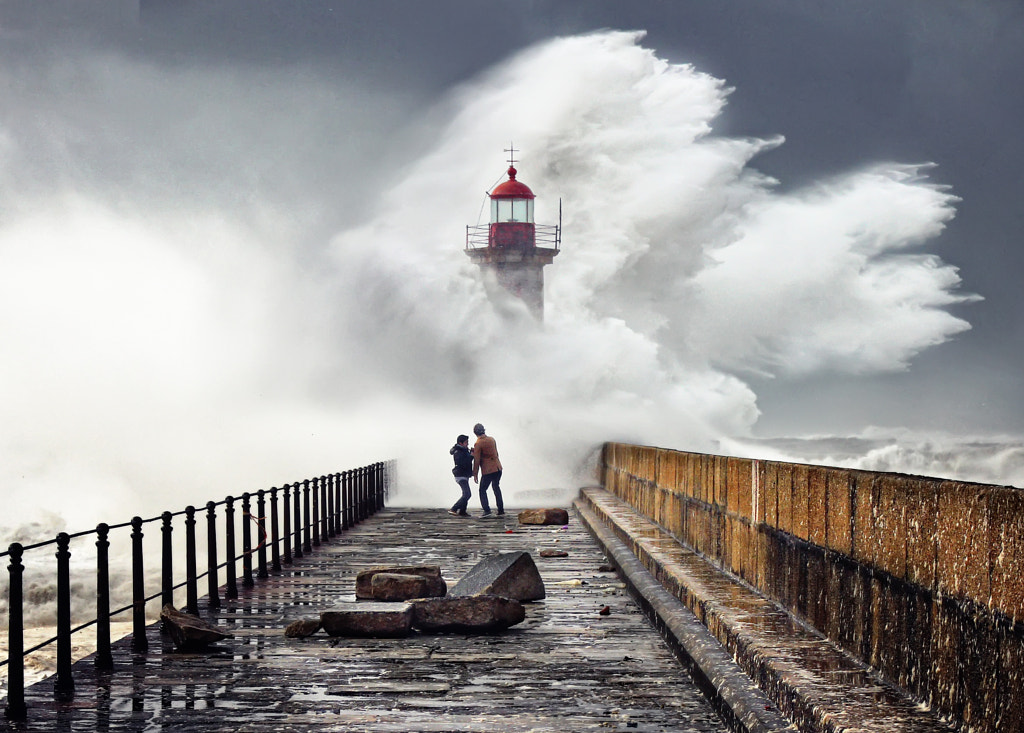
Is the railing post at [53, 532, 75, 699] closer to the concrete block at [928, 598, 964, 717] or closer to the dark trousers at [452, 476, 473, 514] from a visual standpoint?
the concrete block at [928, 598, 964, 717]

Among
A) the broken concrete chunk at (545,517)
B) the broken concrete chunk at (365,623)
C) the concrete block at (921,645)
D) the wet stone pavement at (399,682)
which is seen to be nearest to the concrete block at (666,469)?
the wet stone pavement at (399,682)

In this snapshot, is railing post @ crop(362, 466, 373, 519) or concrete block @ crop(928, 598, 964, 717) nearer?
concrete block @ crop(928, 598, 964, 717)

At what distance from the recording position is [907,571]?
17.1 ft

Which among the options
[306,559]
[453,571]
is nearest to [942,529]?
[453,571]

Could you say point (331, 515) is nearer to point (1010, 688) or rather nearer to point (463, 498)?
point (463, 498)

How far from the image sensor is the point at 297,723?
627 cm

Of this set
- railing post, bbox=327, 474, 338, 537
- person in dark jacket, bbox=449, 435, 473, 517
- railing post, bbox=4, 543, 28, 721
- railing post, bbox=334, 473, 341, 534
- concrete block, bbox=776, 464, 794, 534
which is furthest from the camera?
person in dark jacket, bbox=449, 435, 473, 517

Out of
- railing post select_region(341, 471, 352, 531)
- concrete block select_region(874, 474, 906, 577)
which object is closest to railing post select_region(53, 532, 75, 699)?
concrete block select_region(874, 474, 906, 577)

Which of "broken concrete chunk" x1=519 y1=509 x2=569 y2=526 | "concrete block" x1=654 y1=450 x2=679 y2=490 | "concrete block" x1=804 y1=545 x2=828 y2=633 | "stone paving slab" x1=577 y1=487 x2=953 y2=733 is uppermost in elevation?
"concrete block" x1=654 y1=450 x2=679 y2=490

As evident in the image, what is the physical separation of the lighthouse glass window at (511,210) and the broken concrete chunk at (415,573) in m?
37.6

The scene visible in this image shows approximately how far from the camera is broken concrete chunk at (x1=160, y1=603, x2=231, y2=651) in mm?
8469

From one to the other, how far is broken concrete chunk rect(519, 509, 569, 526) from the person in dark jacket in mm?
2331

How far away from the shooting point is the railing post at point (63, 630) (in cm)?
686

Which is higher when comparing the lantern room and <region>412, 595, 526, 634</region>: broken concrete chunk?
the lantern room
